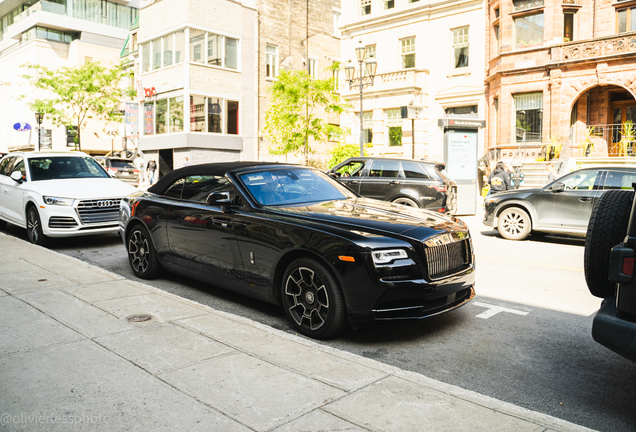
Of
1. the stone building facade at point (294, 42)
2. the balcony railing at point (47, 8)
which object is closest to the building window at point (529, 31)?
the stone building facade at point (294, 42)

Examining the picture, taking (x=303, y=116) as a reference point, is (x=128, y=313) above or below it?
below

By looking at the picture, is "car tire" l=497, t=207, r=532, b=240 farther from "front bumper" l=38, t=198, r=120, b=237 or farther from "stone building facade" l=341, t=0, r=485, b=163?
"stone building facade" l=341, t=0, r=485, b=163

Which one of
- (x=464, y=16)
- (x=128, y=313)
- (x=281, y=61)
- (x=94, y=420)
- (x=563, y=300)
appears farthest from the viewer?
(x=281, y=61)

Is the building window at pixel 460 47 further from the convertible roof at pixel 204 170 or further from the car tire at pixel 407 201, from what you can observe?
the convertible roof at pixel 204 170

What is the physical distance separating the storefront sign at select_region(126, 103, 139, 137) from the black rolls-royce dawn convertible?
29.0m

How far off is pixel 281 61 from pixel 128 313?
33196mm

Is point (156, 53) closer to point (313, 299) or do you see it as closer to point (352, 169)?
point (352, 169)

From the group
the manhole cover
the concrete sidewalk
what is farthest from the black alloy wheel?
the manhole cover

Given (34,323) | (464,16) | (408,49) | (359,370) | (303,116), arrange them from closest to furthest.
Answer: (359,370)
(34,323)
(303,116)
(464,16)
(408,49)

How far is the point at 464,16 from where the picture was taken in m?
26.9

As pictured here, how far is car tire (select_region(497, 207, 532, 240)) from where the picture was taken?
11484 mm

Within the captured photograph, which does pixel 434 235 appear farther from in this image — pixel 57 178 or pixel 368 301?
pixel 57 178

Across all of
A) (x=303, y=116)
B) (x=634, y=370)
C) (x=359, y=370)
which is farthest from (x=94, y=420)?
(x=303, y=116)

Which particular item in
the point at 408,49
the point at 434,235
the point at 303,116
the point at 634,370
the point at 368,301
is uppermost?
the point at 408,49
